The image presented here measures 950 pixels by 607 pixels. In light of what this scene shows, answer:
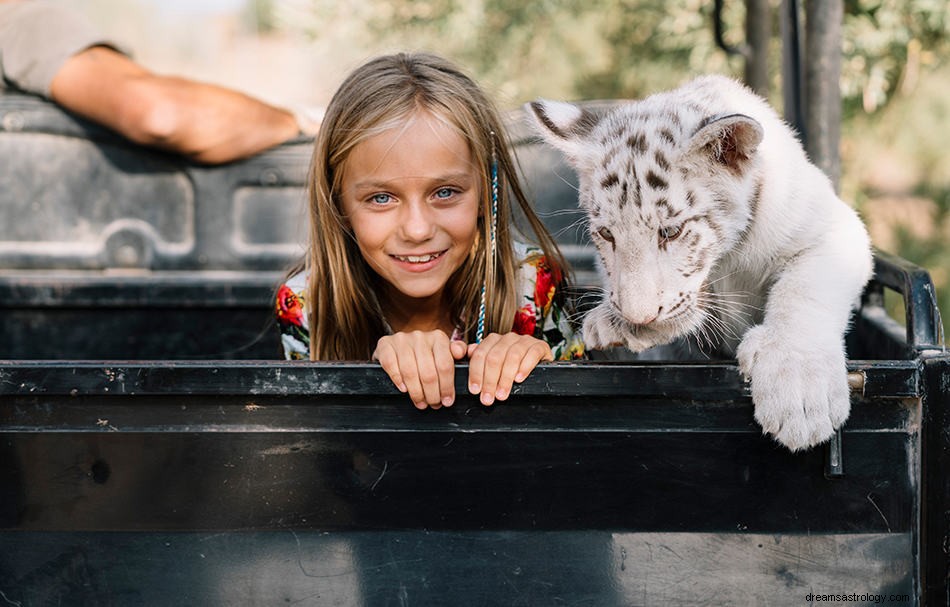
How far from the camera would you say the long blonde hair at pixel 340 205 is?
89.4 inches

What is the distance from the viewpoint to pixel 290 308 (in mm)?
2469

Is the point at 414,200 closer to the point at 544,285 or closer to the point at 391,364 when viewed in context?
the point at 544,285

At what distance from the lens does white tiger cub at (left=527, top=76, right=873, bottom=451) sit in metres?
1.84

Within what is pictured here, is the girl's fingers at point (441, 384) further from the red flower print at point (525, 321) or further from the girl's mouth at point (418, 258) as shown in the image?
the red flower print at point (525, 321)

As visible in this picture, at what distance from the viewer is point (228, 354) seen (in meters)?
3.03

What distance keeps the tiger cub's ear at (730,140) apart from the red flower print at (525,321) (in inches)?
28.0

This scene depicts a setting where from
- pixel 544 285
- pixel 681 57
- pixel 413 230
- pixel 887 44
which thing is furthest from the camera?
pixel 681 57

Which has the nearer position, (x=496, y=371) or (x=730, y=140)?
(x=496, y=371)

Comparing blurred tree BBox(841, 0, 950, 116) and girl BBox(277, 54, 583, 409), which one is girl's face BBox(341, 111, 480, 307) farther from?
blurred tree BBox(841, 0, 950, 116)

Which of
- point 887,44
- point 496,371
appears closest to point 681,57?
point 887,44

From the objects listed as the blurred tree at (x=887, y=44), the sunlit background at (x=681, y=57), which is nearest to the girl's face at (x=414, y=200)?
the sunlit background at (x=681, y=57)

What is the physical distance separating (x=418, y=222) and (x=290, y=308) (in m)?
0.50

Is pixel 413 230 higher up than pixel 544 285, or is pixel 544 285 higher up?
pixel 413 230

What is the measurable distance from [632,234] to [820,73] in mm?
1283
